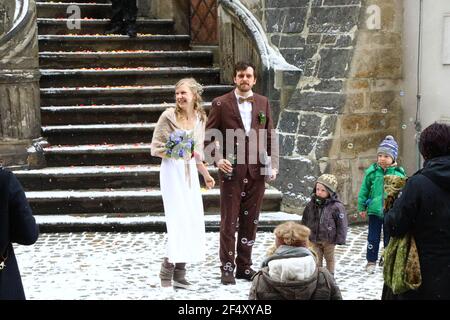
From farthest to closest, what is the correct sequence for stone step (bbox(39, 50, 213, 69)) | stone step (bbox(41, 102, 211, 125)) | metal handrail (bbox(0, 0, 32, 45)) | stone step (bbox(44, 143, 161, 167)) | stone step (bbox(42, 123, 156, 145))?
stone step (bbox(39, 50, 213, 69)) < stone step (bbox(41, 102, 211, 125)) < stone step (bbox(42, 123, 156, 145)) < stone step (bbox(44, 143, 161, 167)) < metal handrail (bbox(0, 0, 32, 45))

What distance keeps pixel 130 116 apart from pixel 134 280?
415 centimetres

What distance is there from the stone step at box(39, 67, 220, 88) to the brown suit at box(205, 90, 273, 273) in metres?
4.67

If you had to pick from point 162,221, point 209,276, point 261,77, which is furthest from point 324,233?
point 261,77

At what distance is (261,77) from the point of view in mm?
9500

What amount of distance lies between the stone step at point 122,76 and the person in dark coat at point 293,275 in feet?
24.7

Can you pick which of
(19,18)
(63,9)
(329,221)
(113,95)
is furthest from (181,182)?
(63,9)

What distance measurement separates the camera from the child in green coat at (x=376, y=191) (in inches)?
271

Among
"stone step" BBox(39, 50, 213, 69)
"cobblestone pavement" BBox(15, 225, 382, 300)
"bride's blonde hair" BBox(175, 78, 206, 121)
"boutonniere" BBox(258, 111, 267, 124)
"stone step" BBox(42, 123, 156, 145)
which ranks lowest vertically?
"cobblestone pavement" BBox(15, 225, 382, 300)

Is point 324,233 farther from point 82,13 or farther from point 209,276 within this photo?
point 82,13

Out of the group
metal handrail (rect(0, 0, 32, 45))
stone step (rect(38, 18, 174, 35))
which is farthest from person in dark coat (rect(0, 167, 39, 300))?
stone step (rect(38, 18, 174, 35))

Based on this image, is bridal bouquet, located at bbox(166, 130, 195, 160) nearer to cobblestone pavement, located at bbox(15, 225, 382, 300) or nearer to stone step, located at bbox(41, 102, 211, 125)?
cobblestone pavement, located at bbox(15, 225, 382, 300)

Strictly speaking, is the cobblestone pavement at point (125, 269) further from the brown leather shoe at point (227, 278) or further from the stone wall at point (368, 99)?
the stone wall at point (368, 99)

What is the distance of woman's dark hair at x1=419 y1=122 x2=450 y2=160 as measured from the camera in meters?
4.13

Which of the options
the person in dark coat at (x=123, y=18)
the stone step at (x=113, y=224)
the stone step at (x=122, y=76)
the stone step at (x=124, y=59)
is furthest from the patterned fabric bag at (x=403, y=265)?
the person in dark coat at (x=123, y=18)
